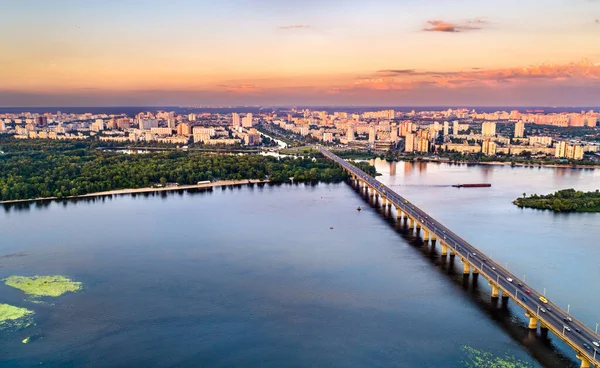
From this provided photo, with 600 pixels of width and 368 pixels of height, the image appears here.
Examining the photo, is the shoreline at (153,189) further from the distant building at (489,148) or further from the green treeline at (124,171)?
the distant building at (489,148)

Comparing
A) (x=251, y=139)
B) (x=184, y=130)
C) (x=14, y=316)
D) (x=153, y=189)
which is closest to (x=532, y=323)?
(x=14, y=316)

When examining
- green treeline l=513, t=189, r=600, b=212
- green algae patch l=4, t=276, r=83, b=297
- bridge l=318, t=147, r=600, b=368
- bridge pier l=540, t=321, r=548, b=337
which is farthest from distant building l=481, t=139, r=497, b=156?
green algae patch l=4, t=276, r=83, b=297

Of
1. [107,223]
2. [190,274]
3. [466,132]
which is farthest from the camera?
[466,132]

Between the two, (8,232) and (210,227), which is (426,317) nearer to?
(210,227)

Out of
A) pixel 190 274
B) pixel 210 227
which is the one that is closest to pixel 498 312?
pixel 190 274

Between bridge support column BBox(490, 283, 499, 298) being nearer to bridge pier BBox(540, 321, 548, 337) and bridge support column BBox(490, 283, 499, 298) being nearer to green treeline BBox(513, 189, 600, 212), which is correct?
bridge pier BBox(540, 321, 548, 337)

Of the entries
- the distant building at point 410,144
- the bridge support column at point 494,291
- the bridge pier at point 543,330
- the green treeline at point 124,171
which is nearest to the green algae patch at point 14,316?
the bridge support column at point 494,291
